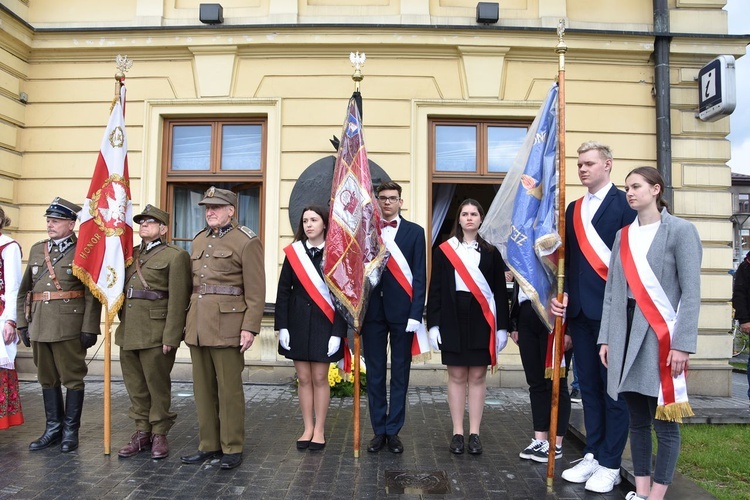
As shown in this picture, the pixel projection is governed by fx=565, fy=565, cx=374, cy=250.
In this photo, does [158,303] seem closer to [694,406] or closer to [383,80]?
[383,80]

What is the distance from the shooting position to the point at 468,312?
4078 mm

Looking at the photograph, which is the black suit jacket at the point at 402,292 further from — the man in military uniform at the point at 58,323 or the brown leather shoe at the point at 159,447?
the man in military uniform at the point at 58,323

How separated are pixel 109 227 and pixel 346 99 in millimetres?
3523

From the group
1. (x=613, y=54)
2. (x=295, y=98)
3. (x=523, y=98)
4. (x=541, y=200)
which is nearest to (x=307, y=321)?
(x=541, y=200)

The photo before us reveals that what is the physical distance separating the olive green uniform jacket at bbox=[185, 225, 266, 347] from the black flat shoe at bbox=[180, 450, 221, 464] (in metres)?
0.78

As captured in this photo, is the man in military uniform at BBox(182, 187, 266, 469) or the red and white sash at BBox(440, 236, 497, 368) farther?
the red and white sash at BBox(440, 236, 497, 368)

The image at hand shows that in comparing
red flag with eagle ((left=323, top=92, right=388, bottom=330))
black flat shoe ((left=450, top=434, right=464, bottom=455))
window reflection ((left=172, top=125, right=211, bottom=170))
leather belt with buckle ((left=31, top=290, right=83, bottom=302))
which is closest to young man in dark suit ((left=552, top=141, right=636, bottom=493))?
black flat shoe ((left=450, top=434, right=464, bottom=455))

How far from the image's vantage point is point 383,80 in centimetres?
686

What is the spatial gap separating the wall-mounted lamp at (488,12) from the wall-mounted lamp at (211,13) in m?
3.12

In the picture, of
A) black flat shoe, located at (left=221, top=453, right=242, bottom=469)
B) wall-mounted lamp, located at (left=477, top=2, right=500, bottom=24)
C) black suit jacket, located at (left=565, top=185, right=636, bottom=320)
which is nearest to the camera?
black suit jacket, located at (left=565, top=185, right=636, bottom=320)

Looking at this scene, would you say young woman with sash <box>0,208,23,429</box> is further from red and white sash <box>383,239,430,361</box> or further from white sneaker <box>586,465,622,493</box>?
white sneaker <box>586,465,622,493</box>

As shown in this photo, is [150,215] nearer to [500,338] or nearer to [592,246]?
[500,338]

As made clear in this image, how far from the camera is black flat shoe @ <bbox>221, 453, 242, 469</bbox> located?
149 inches

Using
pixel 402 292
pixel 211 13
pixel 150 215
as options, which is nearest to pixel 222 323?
pixel 150 215
